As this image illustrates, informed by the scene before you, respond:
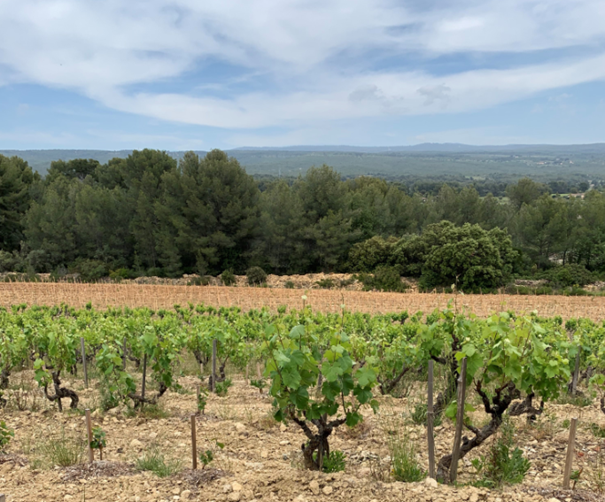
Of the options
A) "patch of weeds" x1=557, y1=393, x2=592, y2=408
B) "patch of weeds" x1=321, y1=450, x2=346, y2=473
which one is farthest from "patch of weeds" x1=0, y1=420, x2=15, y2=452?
"patch of weeds" x1=557, y1=393, x2=592, y2=408

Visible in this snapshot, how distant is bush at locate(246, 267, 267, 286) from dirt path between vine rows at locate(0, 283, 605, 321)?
4837 millimetres

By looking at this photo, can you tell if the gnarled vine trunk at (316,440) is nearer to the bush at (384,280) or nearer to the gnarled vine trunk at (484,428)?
the gnarled vine trunk at (484,428)

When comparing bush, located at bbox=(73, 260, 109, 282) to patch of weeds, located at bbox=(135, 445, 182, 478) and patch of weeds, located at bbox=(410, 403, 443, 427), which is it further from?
patch of weeds, located at bbox=(410, 403, 443, 427)

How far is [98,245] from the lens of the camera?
33969mm

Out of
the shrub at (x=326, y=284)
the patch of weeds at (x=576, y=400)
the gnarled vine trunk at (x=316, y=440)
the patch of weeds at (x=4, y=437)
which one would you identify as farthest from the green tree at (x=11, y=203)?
the patch of weeds at (x=576, y=400)

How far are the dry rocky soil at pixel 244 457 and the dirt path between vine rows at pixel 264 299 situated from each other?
1355 cm

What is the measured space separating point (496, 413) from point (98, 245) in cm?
3421

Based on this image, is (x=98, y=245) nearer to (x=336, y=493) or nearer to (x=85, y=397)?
(x=85, y=397)

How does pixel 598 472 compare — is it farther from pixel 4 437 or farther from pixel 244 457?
pixel 4 437

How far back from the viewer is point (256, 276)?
30516 mm

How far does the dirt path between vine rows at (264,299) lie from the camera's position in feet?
68.1

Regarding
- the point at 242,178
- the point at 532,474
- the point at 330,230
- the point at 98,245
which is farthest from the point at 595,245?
the point at 98,245

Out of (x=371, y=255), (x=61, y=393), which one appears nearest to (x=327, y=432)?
(x=61, y=393)

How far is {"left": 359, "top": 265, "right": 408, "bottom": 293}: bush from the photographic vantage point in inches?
1116
